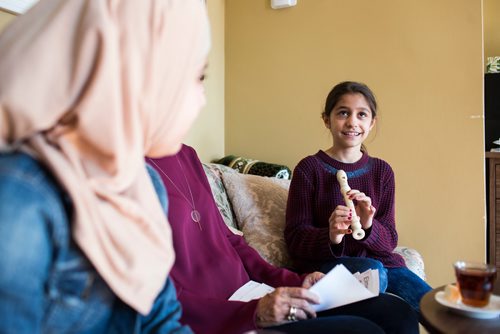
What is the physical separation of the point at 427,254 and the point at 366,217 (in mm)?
1025

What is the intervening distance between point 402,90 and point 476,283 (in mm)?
1560

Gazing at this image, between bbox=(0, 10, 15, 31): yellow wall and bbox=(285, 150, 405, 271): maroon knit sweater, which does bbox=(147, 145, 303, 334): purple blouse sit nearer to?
bbox=(285, 150, 405, 271): maroon knit sweater

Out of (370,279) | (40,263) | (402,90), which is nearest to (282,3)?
(402,90)

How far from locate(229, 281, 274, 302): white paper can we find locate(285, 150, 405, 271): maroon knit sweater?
0.34 meters

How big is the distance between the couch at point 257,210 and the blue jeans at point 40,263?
1.13 meters

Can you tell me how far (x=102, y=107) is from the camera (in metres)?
0.55

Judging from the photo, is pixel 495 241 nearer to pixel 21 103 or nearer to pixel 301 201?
pixel 301 201

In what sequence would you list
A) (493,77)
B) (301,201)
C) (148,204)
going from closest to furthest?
(148,204) → (301,201) → (493,77)

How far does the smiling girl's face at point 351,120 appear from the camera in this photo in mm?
1703

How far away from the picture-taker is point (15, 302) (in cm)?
50

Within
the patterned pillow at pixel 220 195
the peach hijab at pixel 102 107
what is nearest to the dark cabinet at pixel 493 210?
the patterned pillow at pixel 220 195

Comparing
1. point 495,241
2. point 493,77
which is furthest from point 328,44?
point 495,241

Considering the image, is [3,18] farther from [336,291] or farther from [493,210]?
[493,210]

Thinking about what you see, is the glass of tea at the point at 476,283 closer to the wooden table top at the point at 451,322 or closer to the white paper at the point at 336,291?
the wooden table top at the point at 451,322
